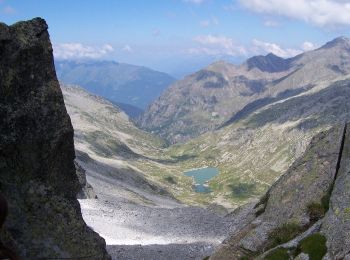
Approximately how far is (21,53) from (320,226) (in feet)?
59.5

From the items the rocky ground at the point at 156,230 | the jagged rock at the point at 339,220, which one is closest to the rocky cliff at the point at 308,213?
the jagged rock at the point at 339,220

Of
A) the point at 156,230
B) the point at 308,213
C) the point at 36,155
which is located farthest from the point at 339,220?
the point at 156,230

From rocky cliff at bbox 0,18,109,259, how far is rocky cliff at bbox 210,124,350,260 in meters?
9.79

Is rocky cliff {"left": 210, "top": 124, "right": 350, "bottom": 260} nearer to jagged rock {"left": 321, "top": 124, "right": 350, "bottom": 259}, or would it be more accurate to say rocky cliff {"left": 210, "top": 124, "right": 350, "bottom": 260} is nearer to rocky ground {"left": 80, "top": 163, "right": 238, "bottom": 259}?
jagged rock {"left": 321, "top": 124, "right": 350, "bottom": 259}

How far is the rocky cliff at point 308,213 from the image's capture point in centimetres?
2178

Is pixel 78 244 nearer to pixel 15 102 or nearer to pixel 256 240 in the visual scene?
pixel 15 102

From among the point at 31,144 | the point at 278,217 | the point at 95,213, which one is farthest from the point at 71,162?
the point at 95,213

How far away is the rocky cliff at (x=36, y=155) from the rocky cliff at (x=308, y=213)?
32.1ft

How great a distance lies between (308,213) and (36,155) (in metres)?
16.3

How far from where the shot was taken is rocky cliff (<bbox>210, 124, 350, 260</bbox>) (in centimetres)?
2178

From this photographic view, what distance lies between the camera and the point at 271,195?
35.1m

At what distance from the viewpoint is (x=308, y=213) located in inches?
1080

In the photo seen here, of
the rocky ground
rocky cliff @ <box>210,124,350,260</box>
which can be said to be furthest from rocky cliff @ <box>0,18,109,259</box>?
the rocky ground

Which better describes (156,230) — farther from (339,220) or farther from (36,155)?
(339,220)
